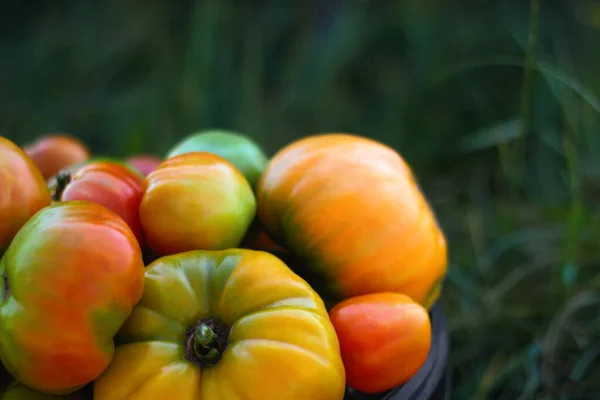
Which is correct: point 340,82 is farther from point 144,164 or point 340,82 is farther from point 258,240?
point 258,240

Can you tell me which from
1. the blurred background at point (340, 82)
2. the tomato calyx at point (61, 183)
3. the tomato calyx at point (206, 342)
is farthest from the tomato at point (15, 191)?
the blurred background at point (340, 82)

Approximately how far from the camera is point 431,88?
1.95 metres

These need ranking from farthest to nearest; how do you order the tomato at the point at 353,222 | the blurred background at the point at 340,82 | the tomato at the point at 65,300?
the blurred background at the point at 340,82, the tomato at the point at 353,222, the tomato at the point at 65,300

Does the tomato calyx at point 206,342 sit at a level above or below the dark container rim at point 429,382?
above

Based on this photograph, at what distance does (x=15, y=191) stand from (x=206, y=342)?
0.94 feet

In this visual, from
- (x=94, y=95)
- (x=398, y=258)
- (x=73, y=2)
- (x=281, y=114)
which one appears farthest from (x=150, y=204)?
(x=73, y=2)

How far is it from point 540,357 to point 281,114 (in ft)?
3.51

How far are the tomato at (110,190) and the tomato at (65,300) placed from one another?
138mm

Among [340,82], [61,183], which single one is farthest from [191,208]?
[340,82]

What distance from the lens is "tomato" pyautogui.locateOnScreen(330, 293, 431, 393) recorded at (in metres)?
0.70

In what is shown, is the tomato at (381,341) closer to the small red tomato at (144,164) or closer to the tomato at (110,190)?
the tomato at (110,190)

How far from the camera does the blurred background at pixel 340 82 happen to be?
5.93 feet

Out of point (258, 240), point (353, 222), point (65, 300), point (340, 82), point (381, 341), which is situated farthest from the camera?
point (340, 82)

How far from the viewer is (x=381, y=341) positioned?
0.70 metres
